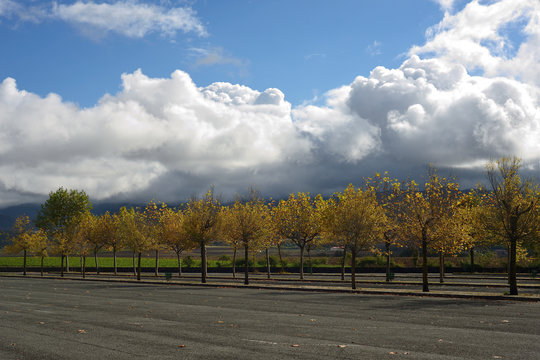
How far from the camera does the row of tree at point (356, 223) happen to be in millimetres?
28981

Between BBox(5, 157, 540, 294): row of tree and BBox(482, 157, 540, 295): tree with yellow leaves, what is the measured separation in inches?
2.1

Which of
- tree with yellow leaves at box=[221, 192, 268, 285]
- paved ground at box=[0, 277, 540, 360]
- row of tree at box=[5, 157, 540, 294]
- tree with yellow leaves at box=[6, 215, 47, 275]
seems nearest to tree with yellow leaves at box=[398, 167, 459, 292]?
row of tree at box=[5, 157, 540, 294]

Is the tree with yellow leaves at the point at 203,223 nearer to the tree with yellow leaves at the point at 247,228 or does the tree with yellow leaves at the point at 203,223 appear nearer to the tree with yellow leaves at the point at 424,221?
the tree with yellow leaves at the point at 247,228

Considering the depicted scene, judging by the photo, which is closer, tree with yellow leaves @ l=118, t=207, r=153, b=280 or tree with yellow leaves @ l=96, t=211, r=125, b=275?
tree with yellow leaves @ l=118, t=207, r=153, b=280

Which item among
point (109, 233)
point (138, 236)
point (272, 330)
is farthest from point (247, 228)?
point (109, 233)

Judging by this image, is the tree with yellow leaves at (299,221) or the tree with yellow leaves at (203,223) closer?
the tree with yellow leaves at (203,223)

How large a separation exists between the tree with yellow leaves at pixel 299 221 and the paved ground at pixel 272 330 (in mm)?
26087

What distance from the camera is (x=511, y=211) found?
2834cm

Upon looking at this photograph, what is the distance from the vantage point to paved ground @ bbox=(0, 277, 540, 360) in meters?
11.6

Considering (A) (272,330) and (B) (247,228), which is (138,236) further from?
(A) (272,330)

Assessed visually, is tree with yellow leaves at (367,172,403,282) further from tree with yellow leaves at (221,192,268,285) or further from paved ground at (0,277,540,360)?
paved ground at (0,277,540,360)

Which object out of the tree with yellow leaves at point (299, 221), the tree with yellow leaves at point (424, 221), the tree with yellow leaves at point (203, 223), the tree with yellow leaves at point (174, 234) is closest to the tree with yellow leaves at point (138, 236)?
the tree with yellow leaves at point (174, 234)

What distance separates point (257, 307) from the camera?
22.5m

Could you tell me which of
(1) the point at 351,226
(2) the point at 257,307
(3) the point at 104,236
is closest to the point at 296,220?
(1) the point at 351,226
